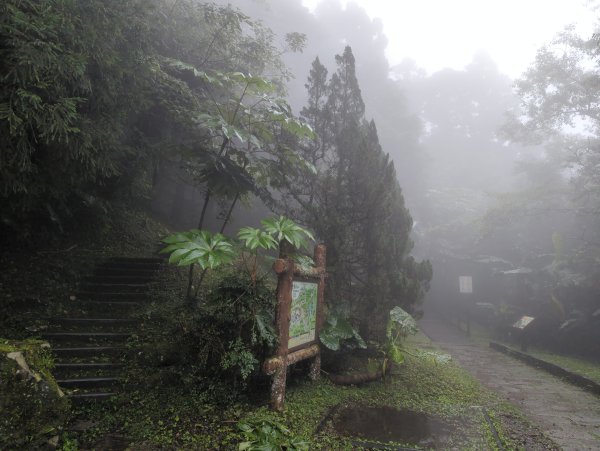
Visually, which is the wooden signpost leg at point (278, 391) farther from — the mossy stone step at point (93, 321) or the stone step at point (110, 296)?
the stone step at point (110, 296)

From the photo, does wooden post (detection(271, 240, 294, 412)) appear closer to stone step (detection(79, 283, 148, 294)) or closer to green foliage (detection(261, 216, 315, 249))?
green foliage (detection(261, 216, 315, 249))

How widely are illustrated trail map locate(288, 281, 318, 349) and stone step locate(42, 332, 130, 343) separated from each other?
9.15ft

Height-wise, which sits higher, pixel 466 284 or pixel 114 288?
pixel 466 284

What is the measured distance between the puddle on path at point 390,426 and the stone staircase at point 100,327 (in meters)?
2.88

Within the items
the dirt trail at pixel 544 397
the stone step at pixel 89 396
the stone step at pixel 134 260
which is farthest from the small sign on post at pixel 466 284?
the stone step at pixel 89 396

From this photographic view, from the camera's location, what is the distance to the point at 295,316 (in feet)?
16.0

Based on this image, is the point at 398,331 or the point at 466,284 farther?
the point at 466,284

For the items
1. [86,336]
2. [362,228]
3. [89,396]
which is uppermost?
[362,228]

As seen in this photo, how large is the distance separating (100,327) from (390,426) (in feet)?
15.4

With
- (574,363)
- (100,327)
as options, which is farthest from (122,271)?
(574,363)

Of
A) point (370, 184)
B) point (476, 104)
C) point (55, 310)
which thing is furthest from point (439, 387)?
point (476, 104)

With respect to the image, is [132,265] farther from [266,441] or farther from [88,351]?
[266,441]

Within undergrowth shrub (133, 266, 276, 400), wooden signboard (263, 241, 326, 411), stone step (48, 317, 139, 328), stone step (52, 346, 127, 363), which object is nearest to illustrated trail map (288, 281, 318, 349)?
wooden signboard (263, 241, 326, 411)

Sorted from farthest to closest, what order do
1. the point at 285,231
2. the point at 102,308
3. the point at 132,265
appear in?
1. the point at 132,265
2. the point at 102,308
3. the point at 285,231
